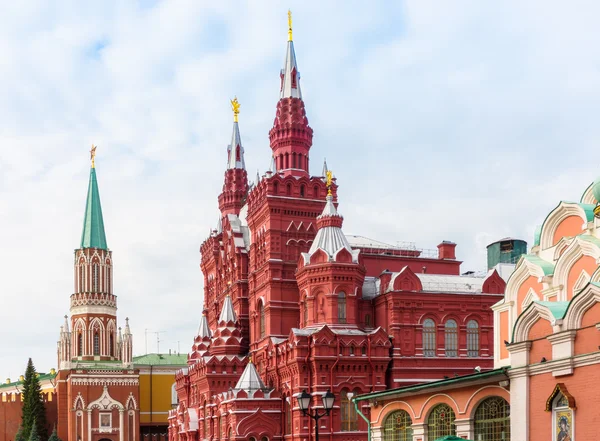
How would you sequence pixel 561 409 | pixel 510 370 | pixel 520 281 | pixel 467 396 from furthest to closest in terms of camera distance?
pixel 520 281 < pixel 467 396 < pixel 510 370 < pixel 561 409

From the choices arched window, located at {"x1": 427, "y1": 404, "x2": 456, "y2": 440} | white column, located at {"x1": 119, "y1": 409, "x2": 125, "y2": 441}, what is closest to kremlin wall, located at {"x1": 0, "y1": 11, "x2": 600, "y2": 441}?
arched window, located at {"x1": 427, "y1": 404, "x2": 456, "y2": 440}

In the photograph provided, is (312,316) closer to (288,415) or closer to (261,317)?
(288,415)

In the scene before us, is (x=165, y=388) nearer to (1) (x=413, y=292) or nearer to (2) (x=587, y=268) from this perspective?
(1) (x=413, y=292)

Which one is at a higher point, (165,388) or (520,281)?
(520,281)

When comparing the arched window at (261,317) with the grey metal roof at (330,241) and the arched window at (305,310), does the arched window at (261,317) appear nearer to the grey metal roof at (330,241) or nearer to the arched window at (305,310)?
the arched window at (305,310)

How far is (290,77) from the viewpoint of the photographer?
192 feet

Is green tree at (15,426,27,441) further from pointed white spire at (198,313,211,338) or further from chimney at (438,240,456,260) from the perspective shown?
chimney at (438,240,456,260)

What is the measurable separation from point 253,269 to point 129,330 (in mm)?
37075

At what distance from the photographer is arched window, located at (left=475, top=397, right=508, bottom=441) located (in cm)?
2652

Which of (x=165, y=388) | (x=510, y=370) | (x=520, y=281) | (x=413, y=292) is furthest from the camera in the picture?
(x=165, y=388)

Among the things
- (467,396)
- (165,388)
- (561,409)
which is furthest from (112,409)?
(561,409)

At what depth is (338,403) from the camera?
47719 mm

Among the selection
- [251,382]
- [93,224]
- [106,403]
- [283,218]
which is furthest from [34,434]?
[283,218]

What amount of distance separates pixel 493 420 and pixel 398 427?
6252 millimetres
